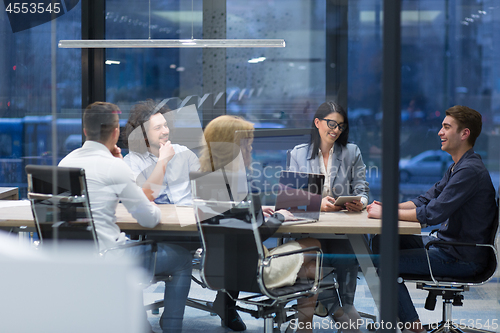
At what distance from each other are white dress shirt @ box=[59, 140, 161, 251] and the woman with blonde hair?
42 cm

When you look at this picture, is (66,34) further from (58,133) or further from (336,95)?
(336,95)

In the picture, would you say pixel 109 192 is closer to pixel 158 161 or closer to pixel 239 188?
pixel 158 161

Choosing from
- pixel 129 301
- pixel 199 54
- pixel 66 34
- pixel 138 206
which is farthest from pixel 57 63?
pixel 129 301

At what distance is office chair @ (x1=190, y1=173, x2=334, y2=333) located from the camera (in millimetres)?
2404

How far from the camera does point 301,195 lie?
2.86 metres

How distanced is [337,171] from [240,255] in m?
1.21

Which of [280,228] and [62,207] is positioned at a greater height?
[62,207]

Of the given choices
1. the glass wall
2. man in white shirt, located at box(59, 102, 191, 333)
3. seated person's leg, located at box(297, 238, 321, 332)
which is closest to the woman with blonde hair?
seated person's leg, located at box(297, 238, 321, 332)

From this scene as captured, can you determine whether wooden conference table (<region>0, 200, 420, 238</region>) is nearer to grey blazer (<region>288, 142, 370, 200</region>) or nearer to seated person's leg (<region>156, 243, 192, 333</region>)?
seated person's leg (<region>156, 243, 192, 333</region>)

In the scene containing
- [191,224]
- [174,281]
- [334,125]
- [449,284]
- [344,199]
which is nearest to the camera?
[191,224]

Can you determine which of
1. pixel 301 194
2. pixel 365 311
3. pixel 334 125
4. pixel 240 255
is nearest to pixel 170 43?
pixel 334 125

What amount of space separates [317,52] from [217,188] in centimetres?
220

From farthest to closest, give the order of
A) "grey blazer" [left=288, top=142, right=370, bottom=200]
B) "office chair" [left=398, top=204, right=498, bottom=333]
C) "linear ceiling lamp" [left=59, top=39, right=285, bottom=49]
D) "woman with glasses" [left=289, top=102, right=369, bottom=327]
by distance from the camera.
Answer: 1. "linear ceiling lamp" [left=59, top=39, right=285, bottom=49]
2. "grey blazer" [left=288, top=142, right=370, bottom=200]
3. "woman with glasses" [left=289, top=102, right=369, bottom=327]
4. "office chair" [left=398, top=204, right=498, bottom=333]

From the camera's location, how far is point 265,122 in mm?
3969
